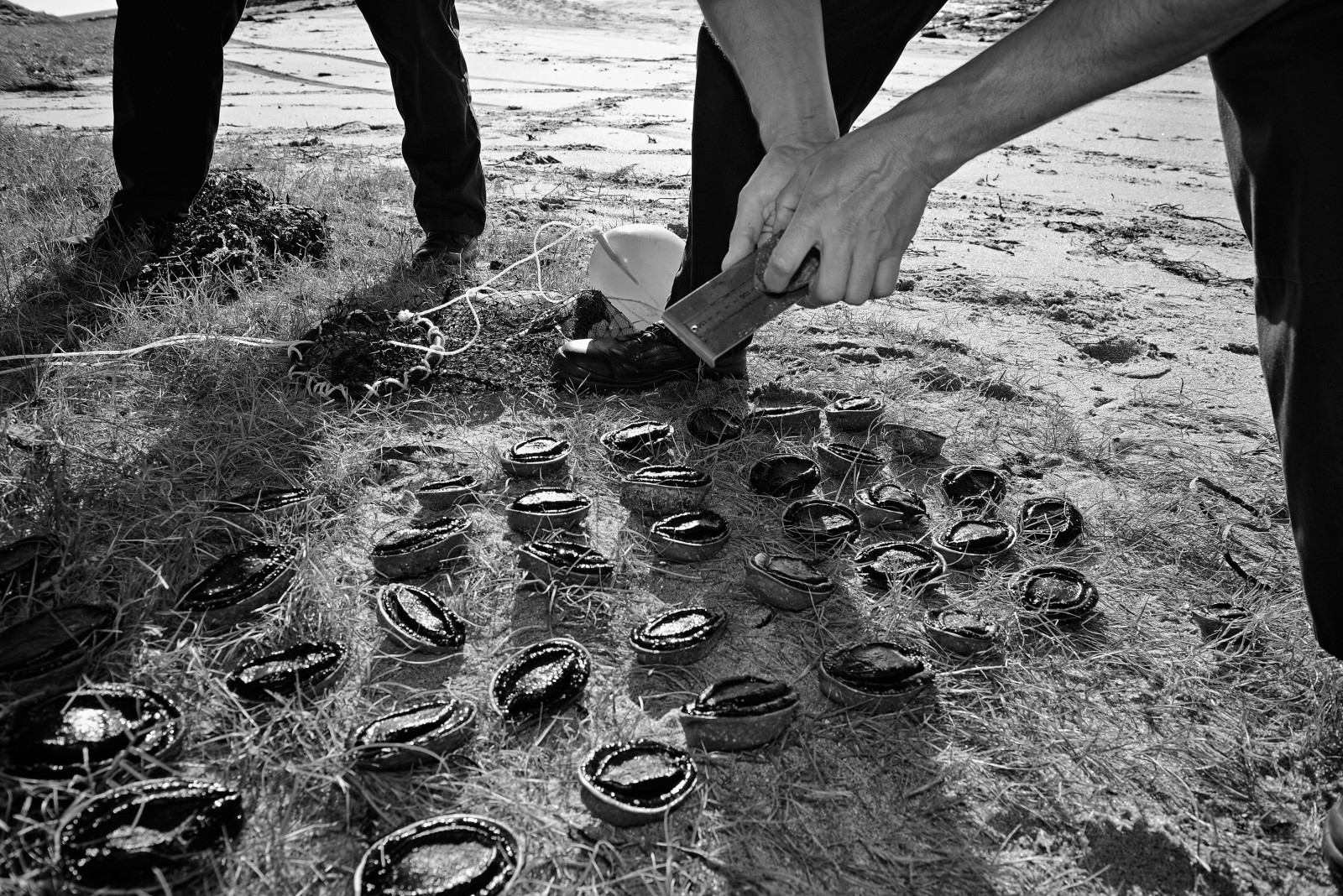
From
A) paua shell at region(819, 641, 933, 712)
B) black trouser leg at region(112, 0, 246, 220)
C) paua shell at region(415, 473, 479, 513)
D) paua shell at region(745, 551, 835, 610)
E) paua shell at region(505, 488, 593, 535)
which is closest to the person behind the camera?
paua shell at region(819, 641, 933, 712)

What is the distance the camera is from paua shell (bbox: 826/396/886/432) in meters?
2.70

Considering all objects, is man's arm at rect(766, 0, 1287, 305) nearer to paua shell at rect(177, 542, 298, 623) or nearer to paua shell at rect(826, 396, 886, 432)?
paua shell at rect(826, 396, 886, 432)

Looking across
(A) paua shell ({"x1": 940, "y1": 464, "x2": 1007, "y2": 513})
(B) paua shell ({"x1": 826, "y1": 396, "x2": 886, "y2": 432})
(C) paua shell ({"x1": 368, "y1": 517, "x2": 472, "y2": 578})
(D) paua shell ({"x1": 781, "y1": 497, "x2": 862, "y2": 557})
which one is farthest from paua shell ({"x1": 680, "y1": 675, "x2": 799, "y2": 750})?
(B) paua shell ({"x1": 826, "y1": 396, "x2": 886, "y2": 432})

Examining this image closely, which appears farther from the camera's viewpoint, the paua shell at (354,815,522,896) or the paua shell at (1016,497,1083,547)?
the paua shell at (1016,497,1083,547)

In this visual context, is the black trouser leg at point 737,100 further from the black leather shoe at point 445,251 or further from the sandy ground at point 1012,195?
the black leather shoe at point 445,251

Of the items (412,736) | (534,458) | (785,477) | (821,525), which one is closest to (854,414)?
(785,477)

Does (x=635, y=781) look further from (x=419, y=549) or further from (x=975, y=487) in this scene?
(x=975, y=487)

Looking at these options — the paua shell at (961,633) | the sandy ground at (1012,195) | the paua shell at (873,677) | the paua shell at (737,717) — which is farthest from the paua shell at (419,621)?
the sandy ground at (1012,195)

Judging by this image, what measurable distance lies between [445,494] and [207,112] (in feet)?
8.27

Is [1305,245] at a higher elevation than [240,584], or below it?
higher

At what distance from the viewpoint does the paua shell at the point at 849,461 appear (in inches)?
96.7

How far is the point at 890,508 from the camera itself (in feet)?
7.48

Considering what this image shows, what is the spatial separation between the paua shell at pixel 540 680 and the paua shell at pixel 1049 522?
4.01 feet

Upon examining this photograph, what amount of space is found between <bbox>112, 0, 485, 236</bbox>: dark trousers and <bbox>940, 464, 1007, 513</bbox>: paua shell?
2.59m
